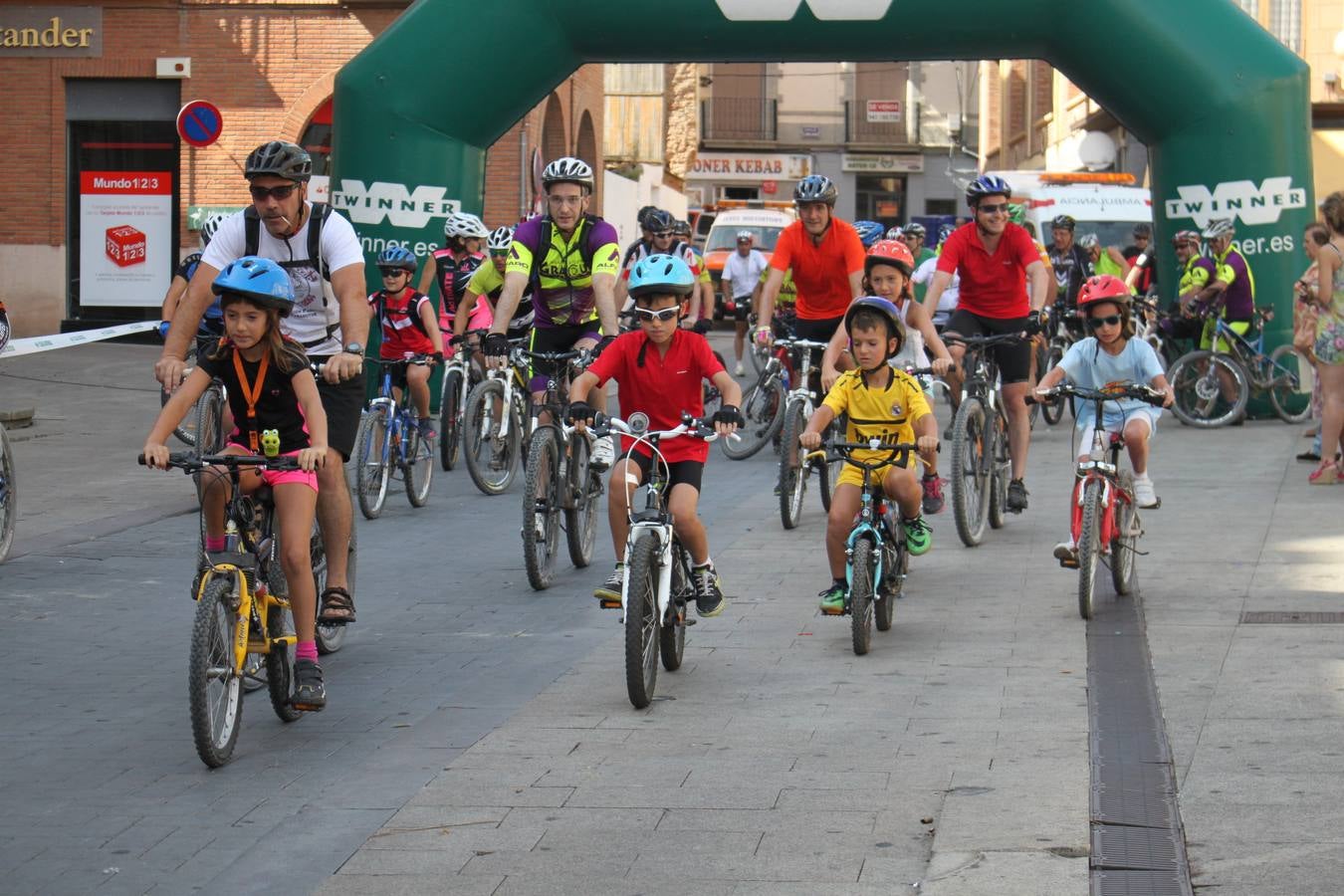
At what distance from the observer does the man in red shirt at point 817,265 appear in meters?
11.9

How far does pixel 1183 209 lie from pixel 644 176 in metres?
28.1

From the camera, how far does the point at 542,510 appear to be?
9461 millimetres

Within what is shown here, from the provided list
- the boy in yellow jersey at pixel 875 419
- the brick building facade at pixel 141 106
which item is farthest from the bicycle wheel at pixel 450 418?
the brick building facade at pixel 141 106

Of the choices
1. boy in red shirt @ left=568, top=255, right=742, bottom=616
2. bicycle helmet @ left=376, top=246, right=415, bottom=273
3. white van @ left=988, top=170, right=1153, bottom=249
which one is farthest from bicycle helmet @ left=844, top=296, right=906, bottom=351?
white van @ left=988, top=170, right=1153, bottom=249

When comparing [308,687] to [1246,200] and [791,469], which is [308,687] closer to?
[791,469]

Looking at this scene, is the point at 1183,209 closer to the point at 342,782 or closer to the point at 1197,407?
the point at 1197,407

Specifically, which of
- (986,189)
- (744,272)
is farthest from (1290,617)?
(744,272)

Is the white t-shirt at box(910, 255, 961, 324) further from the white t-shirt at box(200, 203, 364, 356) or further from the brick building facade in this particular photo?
the white t-shirt at box(200, 203, 364, 356)

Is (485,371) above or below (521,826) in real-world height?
above

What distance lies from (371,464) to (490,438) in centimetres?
133

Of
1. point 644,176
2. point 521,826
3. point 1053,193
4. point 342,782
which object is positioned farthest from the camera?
point 644,176

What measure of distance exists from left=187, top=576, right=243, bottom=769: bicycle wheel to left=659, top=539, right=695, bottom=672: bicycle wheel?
171 centimetres

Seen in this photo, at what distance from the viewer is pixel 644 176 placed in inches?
1748

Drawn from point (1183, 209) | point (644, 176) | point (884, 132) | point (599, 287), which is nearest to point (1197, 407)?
point (1183, 209)
